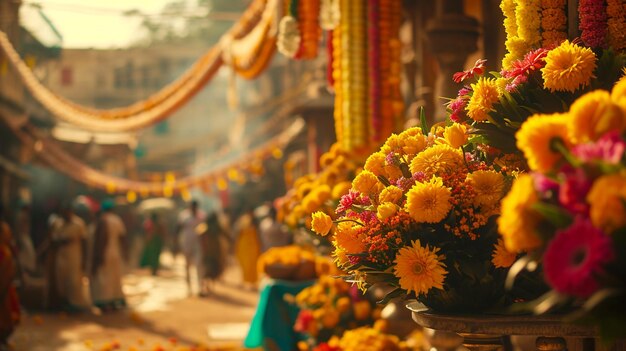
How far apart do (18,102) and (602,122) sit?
68.3ft

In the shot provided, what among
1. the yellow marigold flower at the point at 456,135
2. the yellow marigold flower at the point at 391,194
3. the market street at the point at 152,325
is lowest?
the market street at the point at 152,325

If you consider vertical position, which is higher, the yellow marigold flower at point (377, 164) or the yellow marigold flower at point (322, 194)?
the yellow marigold flower at point (377, 164)

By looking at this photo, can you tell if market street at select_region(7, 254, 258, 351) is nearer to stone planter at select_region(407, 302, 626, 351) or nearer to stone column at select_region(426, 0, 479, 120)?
stone column at select_region(426, 0, 479, 120)

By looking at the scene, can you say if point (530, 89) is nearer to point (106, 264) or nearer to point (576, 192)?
point (576, 192)

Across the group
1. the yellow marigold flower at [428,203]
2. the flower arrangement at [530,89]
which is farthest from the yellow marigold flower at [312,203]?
the yellow marigold flower at [428,203]

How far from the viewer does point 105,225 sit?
13.8 meters

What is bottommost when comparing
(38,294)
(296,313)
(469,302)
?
(38,294)

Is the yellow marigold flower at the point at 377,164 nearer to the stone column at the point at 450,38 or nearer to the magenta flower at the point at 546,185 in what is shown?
the magenta flower at the point at 546,185

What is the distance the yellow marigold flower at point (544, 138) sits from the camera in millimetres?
1999

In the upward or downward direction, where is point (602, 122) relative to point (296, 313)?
upward

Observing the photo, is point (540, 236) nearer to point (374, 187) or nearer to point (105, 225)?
point (374, 187)

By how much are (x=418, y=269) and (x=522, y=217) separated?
3.14 ft

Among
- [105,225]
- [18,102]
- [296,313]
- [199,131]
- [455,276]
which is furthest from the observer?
[199,131]

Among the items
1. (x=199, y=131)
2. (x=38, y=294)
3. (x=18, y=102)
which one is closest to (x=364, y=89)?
(x=38, y=294)
